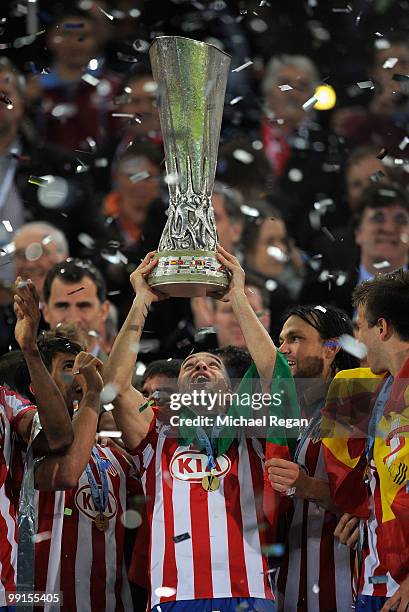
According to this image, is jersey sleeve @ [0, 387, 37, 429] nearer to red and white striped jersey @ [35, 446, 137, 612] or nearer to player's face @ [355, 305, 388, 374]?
red and white striped jersey @ [35, 446, 137, 612]

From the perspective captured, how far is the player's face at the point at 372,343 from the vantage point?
102 inches

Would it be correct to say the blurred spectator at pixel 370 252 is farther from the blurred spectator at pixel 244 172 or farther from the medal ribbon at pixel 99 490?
the medal ribbon at pixel 99 490

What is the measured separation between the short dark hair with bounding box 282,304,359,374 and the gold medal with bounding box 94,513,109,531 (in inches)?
32.2

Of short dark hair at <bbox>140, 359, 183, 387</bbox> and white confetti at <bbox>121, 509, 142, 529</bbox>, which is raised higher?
short dark hair at <bbox>140, 359, 183, 387</bbox>

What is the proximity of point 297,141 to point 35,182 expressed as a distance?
1308 mm

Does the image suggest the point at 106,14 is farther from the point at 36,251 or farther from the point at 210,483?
the point at 210,483

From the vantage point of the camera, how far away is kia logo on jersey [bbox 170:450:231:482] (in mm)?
2662

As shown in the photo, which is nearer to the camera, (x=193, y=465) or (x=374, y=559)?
(x=374, y=559)

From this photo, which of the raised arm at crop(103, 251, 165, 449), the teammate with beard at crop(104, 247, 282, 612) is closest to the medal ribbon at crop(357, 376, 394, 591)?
the teammate with beard at crop(104, 247, 282, 612)

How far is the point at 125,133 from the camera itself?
4.54m

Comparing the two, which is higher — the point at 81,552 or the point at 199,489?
the point at 199,489

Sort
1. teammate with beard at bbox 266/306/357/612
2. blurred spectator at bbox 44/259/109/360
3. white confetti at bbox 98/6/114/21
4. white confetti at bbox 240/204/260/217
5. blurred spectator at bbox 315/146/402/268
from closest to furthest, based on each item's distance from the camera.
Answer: teammate with beard at bbox 266/306/357/612 → blurred spectator at bbox 44/259/109/360 → blurred spectator at bbox 315/146/402/268 → white confetti at bbox 240/204/260/217 → white confetti at bbox 98/6/114/21

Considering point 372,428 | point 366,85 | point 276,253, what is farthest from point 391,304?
point 366,85

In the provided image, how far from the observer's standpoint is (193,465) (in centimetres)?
268
